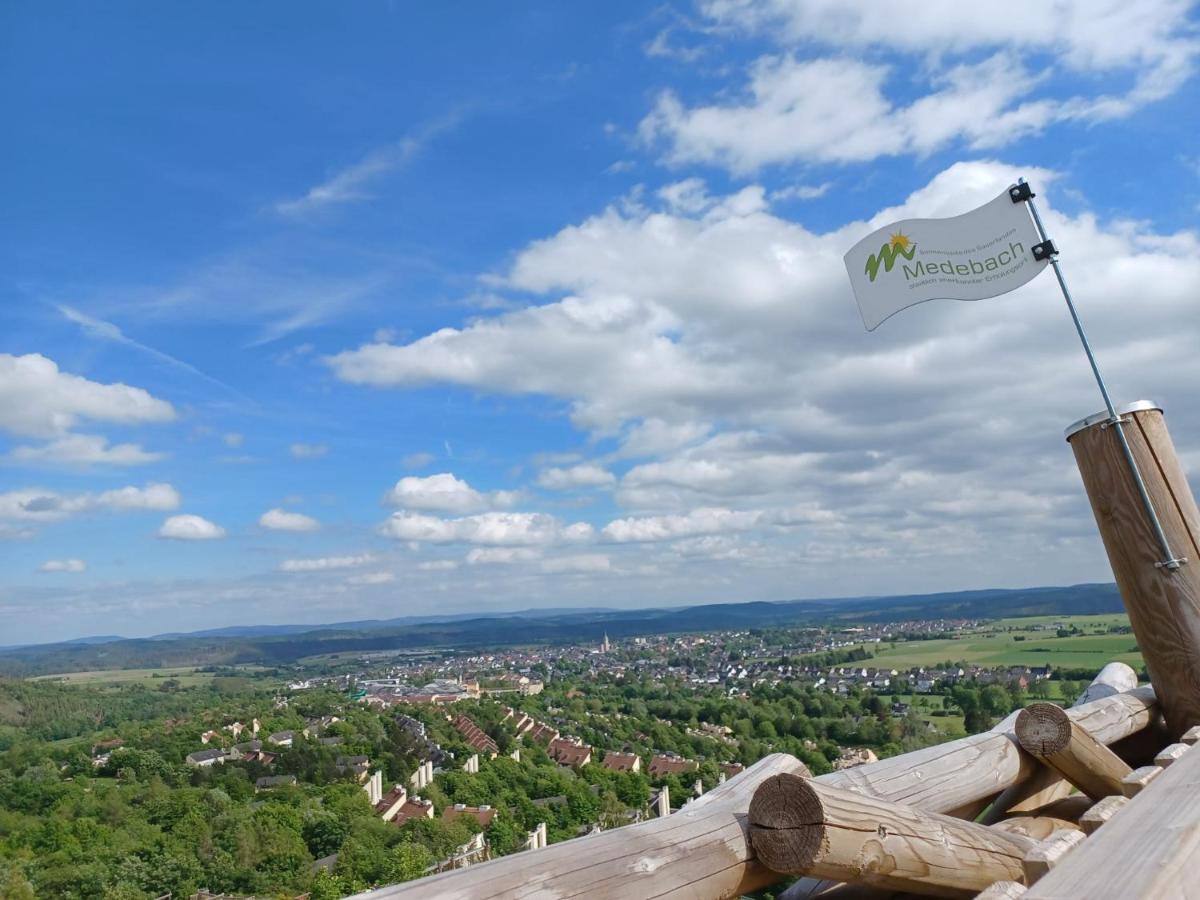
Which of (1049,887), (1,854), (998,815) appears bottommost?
(1,854)

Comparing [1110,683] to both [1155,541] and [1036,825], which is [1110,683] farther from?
[1036,825]

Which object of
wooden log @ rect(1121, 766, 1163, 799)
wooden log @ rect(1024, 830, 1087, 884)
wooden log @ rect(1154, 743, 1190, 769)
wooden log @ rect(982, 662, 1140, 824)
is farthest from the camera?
wooden log @ rect(982, 662, 1140, 824)

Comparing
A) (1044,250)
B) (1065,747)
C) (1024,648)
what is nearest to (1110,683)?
(1065,747)

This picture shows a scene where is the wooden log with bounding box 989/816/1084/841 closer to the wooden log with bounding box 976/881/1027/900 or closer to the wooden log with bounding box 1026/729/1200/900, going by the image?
the wooden log with bounding box 1026/729/1200/900

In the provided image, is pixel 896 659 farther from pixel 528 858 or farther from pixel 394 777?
pixel 528 858

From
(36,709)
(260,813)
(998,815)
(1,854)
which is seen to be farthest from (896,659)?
(998,815)

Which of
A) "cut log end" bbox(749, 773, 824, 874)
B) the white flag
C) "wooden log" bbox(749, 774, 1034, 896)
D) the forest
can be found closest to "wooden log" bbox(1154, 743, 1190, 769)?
"wooden log" bbox(749, 774, 1034, 896)
